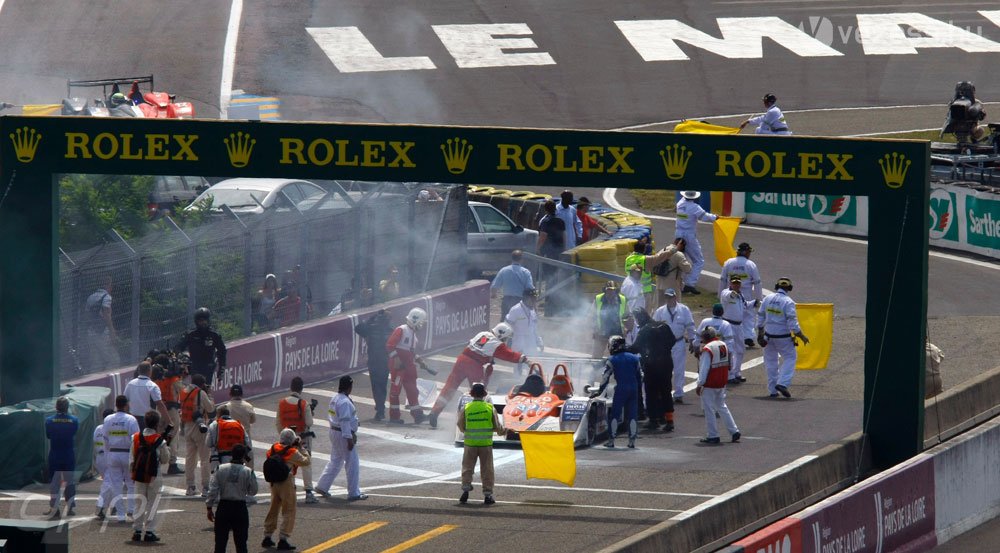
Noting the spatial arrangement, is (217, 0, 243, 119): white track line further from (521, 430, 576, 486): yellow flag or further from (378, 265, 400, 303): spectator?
(521, 430, 576, 486): yellow flag

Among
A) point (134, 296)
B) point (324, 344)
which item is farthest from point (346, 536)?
point (324, 344)

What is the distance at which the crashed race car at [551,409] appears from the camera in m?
19.0

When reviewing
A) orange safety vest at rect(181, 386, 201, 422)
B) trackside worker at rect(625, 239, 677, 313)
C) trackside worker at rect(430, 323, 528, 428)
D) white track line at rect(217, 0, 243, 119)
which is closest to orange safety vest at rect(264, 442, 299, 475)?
orange safety vest at rect(181, 386, 201, 422)

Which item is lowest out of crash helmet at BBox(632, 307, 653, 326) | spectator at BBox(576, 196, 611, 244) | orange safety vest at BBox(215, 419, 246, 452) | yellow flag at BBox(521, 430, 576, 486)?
yellow flag at BBox(521, 430, 576, 486)

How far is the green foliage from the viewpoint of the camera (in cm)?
2553

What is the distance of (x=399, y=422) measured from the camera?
2130cm

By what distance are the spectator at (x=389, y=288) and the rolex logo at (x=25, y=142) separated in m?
8.48

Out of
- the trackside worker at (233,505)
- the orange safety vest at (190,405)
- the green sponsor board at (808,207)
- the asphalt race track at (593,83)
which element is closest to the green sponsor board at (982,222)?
the asphalt race track at (593,83)

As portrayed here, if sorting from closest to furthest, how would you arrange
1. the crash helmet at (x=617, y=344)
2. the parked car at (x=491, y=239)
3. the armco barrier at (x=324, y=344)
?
1. the crash helmet at (x=617, y=344)
2. the armco barrier at (x=324, y=344)
3. the parked car at (x=491, y=239)

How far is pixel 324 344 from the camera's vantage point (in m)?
23.8

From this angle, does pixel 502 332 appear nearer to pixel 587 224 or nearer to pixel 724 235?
pixel 724 235

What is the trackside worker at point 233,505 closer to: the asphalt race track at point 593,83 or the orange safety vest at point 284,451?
the orange safety vest at point 284,451

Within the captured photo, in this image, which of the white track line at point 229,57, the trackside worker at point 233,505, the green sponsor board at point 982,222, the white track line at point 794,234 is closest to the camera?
the trackside worker at point 233,505

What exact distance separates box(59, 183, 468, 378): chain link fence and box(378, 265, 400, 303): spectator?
0.02 m
